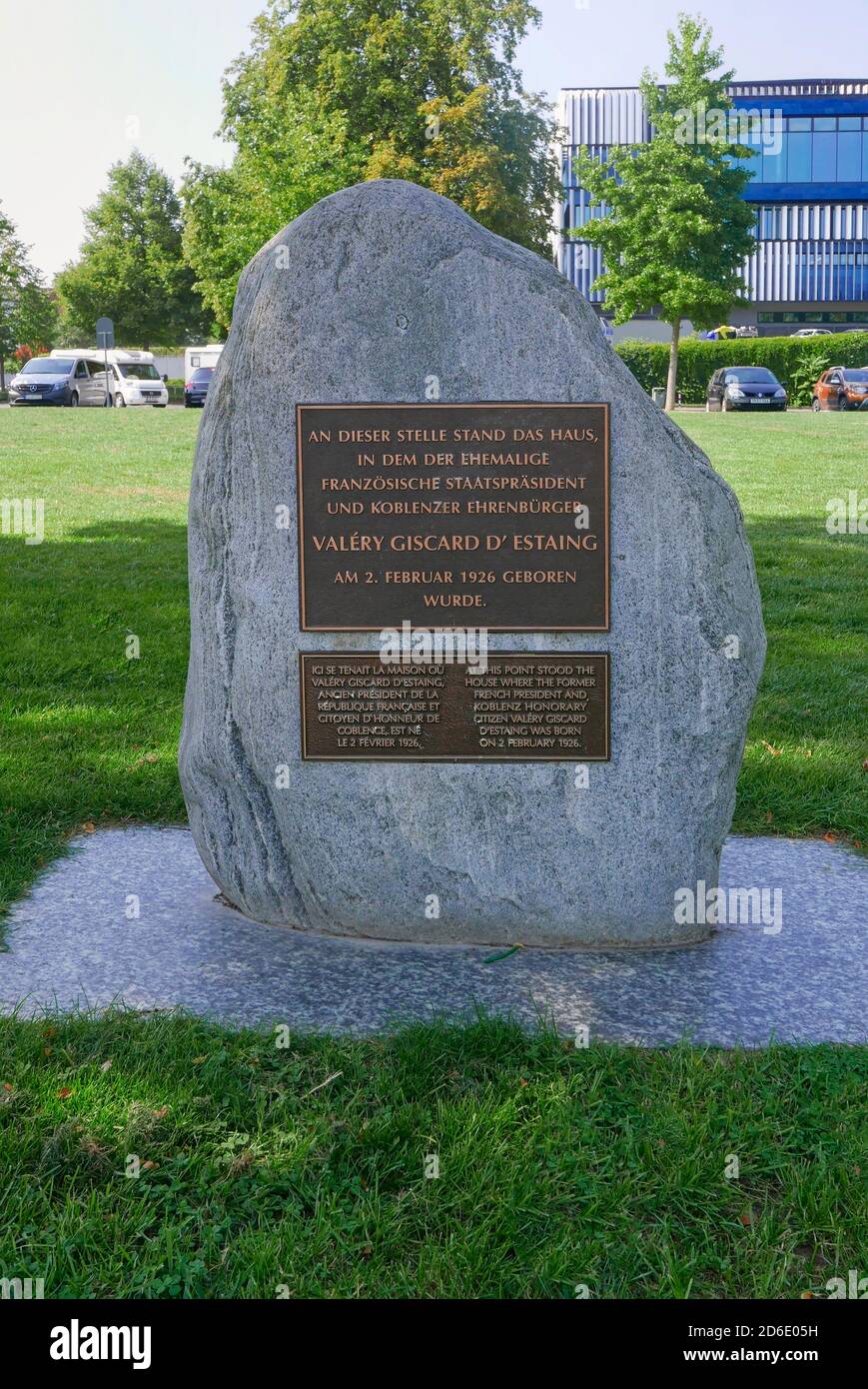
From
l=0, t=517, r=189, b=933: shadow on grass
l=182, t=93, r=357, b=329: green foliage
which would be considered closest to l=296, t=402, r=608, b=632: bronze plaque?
l=0, t=517, r=189, b=933: shadow on grass

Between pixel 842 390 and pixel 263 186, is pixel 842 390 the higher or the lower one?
the lower one

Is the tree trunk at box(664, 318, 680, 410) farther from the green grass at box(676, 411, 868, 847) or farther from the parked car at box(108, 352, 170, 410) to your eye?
the green grass at box(676, 411, 868, 847)

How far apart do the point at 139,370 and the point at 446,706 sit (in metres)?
40.0

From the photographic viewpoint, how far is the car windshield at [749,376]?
115ft

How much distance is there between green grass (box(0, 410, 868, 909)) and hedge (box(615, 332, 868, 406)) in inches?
996

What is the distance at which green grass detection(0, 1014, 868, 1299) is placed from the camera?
10.0ft

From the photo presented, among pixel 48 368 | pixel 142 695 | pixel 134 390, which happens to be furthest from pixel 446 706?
pixel 134 390

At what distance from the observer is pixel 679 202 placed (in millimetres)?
35938

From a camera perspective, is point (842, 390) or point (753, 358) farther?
point (753, 358)

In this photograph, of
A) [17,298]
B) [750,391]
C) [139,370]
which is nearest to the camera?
[750,391]

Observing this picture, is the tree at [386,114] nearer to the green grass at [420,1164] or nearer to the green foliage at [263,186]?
the green foliage at [263,186]

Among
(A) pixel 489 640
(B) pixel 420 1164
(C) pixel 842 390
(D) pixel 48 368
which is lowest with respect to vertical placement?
(B) pixel 420 1164

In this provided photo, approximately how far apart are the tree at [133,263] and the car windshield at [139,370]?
16.2m

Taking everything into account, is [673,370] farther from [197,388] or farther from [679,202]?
[197,388]
